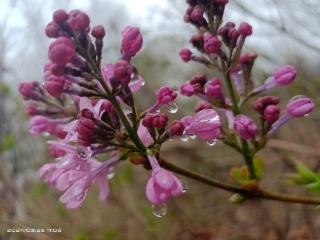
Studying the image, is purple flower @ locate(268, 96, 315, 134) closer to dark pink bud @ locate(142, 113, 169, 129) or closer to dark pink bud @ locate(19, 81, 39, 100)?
dark pink bud @ locate(142, 113, 169, 129)

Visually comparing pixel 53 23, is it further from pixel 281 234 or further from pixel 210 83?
pixel 281 234

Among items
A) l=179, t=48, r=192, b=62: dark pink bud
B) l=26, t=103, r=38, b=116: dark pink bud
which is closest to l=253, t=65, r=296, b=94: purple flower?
l=179, t=48, r=192, b=62: dark pink bud

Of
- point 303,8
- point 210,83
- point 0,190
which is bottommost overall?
point 0,190

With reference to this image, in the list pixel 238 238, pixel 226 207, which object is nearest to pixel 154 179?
pixel 238 238

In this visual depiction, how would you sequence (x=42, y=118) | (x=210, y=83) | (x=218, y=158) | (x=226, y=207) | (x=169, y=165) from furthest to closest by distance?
1. (x=218, y=158)
2. (x=226, y=207)
3. (x=42, y=118)
4. (x=210, y=83)
5. (x=169, y=165)

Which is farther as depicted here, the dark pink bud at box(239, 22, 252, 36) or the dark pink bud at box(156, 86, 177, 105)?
the dark pink bud at box(239, 22, 252, 36)

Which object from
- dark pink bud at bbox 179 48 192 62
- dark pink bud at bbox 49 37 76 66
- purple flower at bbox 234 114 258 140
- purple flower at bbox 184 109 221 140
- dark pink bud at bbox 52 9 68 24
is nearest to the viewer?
dark pink bud at bbox 49 37 76 66

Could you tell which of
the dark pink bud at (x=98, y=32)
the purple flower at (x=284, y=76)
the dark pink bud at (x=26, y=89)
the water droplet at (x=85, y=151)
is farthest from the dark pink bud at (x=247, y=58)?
the dark pink bud at (x=26, y=89)

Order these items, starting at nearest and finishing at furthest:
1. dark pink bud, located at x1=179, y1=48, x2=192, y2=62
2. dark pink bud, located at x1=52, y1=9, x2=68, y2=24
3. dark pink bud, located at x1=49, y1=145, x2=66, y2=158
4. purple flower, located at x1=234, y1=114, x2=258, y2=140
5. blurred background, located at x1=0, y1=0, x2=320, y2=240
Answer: dark pink bud, located at x1=52, y1=9, x2=68, y2=24, purple flower, located at x1=234, y1=114, x2=258, y2=140, dark pink bud, located at x1=49, y1=145, x2=66, y2=158, dark pink bud, located at x1=179, y1=48, x2=192, y2=62, blurred background, located at x1=0, y1=0, x2=320, y2=240
